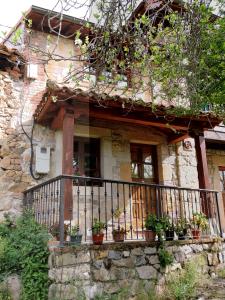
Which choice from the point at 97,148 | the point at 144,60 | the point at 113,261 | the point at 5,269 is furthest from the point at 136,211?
the point at 144,60

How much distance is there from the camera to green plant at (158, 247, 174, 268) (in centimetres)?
505

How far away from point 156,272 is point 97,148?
10.1 feet

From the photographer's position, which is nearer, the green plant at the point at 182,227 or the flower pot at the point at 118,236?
the flower pot at the point at 118,236

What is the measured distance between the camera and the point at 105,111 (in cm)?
602

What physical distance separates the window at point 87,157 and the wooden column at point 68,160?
1.38 m

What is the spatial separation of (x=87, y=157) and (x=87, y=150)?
0.54 ft

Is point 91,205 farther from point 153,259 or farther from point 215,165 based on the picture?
point 215,165

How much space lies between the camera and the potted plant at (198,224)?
5834 millimetres

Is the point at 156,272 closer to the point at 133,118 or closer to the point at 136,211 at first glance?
the point at 136,211

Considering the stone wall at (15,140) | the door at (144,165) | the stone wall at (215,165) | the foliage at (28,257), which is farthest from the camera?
the stone wall at (215,165)

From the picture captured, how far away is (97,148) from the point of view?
713 centimetres

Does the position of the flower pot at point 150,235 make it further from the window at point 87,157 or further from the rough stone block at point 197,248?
the window at point 87,157

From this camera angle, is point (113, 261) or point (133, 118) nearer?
point (113, 261)

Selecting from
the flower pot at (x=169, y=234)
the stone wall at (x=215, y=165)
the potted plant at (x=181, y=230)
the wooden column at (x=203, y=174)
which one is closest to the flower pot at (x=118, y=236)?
the flower pot at (x=169, y=234)
